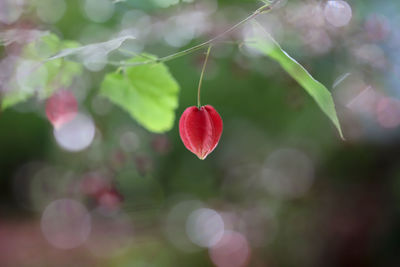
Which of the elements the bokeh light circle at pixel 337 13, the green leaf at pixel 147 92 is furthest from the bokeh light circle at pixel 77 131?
the bokeh light circle at pixel 337 13

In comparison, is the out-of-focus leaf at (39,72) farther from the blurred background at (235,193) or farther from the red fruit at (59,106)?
the blurred background at (235,193)

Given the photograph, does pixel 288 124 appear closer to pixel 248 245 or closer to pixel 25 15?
pixel 248 245

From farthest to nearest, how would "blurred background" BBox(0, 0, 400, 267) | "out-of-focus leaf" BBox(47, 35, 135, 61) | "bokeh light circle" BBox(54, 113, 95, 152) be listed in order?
"blurred background" BBox(0, 0, 400, 267) → "bokeh light circle" BBox(54, 113, 95, 152) → "out-of-focus leaf" BBox(47, 35, 135, 61)

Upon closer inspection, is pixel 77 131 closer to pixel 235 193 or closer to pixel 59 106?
pixel 59 106

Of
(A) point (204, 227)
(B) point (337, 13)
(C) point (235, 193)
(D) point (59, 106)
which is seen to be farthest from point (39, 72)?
(A) point (204, 227)

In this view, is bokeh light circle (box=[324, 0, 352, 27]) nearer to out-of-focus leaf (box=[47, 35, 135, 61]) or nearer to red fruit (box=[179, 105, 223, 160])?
red fruit (box=[179, 105, 223, 160])

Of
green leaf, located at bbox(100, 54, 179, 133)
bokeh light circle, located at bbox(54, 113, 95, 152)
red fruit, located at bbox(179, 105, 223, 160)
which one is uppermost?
red fruit, located at bbox(179, 105, 223, 160)

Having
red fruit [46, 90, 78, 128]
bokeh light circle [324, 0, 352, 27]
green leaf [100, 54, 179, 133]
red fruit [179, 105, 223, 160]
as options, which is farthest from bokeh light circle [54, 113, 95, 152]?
red fruit [179, 105, 223, 160]

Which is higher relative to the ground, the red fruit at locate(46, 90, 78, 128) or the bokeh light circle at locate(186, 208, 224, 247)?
the red fruit at locate(46, 90, 78, 128)
